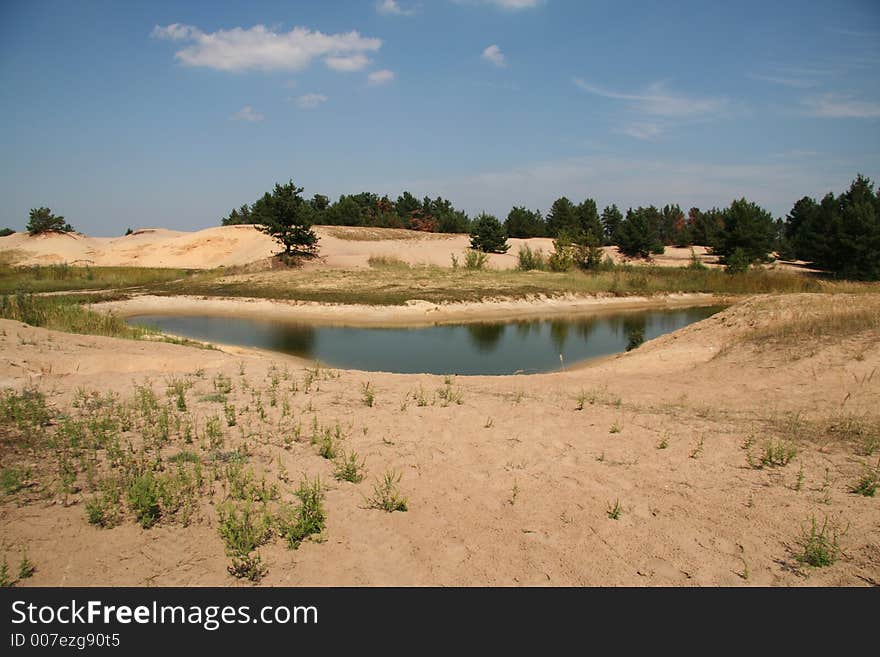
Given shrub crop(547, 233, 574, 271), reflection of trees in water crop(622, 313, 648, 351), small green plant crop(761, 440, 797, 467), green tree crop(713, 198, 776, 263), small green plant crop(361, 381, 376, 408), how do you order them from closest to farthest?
small green plant crop(761, 440, 797, 467) < small green plant crop(361, 381, 376, 408) < reflection of trees in water crop(622, 313, 648, 351) < shrub crop(547, 233, 574, 271) < green tree crop(713, 198, 776, 263)

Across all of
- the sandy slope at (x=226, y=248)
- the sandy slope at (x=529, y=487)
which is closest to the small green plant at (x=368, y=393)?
the sandy slope at (x=529, y=487)

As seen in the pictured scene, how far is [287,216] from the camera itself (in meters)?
33.2

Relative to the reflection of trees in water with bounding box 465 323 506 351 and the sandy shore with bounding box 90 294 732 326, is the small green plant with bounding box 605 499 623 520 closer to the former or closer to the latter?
the reflection of trees in water with bounding box 465 323 506 351

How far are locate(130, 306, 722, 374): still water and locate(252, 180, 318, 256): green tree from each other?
12.3 m

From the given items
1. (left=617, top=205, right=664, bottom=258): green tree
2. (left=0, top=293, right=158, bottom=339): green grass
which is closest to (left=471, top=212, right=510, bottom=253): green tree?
(left=617, top=205, right=664, bottom=258): green tree

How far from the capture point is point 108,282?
102 feet

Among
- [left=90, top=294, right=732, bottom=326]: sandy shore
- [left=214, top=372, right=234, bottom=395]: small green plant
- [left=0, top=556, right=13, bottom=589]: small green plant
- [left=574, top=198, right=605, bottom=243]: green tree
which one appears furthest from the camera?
[left=574, top=198, right=605, bottom=243]: green tree

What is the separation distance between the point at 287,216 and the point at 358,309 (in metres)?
13.8

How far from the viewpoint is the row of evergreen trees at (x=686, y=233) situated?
32781 millimetres

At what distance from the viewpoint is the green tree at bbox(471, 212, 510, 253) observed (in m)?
40.3

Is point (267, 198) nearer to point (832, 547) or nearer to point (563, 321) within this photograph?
point (563, 321)

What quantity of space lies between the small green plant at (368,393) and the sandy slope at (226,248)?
27.8 meters

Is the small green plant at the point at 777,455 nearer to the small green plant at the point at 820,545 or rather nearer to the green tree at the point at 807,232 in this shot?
the small green plant at the point at 820,545
